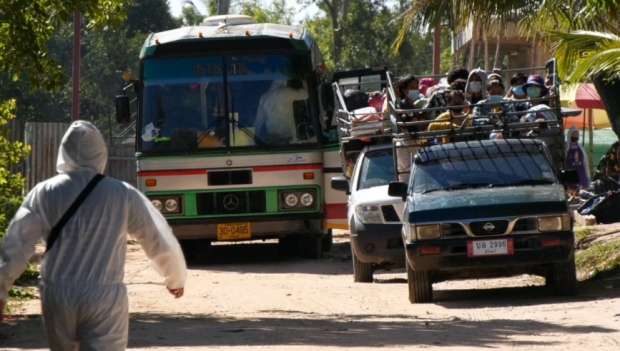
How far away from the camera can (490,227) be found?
12039 mm

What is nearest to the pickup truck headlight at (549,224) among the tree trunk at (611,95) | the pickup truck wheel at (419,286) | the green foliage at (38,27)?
the pickup truck wheel at (419,286)

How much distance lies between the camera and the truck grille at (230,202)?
18219 millimetres

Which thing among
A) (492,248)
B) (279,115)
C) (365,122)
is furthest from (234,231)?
(492,248)

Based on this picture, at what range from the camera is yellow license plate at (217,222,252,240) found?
59.5 feet

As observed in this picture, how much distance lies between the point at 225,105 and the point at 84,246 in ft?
39.9

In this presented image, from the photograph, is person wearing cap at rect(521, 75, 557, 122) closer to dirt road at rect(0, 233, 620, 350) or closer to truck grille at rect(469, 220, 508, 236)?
truck grille at rect(469, 220, 508, 236)

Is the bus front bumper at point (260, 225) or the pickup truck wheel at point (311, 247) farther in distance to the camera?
the pickup truck wheel at point (311, 247)

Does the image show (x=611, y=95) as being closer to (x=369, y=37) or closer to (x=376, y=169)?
(x=376, y=169)

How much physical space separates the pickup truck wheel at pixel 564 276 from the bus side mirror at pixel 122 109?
24.9ft

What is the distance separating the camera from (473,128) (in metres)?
13.5

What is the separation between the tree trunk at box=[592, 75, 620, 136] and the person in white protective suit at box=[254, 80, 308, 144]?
4850mm

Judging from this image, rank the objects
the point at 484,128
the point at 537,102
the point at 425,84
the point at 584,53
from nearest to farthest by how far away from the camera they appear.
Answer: the point at 484,128 < the point at 537,102 < the point at 584,53 < the point at 425,84

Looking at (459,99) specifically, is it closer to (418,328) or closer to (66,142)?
(418,328)

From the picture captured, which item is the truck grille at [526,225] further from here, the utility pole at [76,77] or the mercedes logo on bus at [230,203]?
the utility pole at [76,77]
